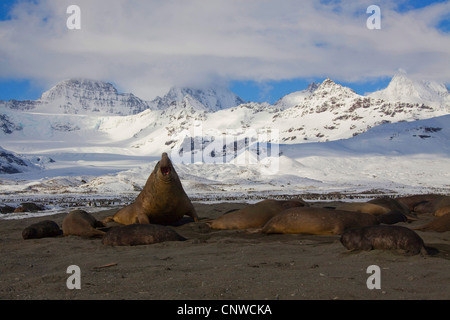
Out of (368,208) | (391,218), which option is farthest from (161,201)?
(391,218)

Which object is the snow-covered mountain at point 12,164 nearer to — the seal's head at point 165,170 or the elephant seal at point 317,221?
the seal's head at point 165,170

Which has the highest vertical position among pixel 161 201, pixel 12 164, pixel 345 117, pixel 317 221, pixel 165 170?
pixel 345 117

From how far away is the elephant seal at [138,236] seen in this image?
29.3ft

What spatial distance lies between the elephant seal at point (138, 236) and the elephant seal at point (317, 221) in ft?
6.83

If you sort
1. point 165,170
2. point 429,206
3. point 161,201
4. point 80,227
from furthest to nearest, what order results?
point 429,206
point 161,201
point 165,170
point 80,227

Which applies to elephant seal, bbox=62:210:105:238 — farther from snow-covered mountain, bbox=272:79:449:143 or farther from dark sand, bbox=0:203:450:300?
snow-covered mountain, bbox=272:79:449:143

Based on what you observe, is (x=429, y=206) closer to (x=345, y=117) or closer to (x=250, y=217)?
(x=250, y=217)

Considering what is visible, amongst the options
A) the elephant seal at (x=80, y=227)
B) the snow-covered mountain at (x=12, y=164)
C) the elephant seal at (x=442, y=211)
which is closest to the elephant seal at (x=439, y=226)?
the elephant seal at (x=442, y=211)

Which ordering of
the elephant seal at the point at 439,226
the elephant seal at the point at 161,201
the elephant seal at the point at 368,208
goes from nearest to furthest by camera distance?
the elephant seal at the point at 439,226 → the elephant seal at the point at 368,208 → the elephant seal at the point at 161,201

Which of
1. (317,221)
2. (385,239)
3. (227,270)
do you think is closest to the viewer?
(227,270)

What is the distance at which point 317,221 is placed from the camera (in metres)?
9.23

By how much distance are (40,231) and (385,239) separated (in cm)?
767

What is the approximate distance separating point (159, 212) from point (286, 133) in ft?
510

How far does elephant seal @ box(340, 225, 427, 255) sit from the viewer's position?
256 inches
